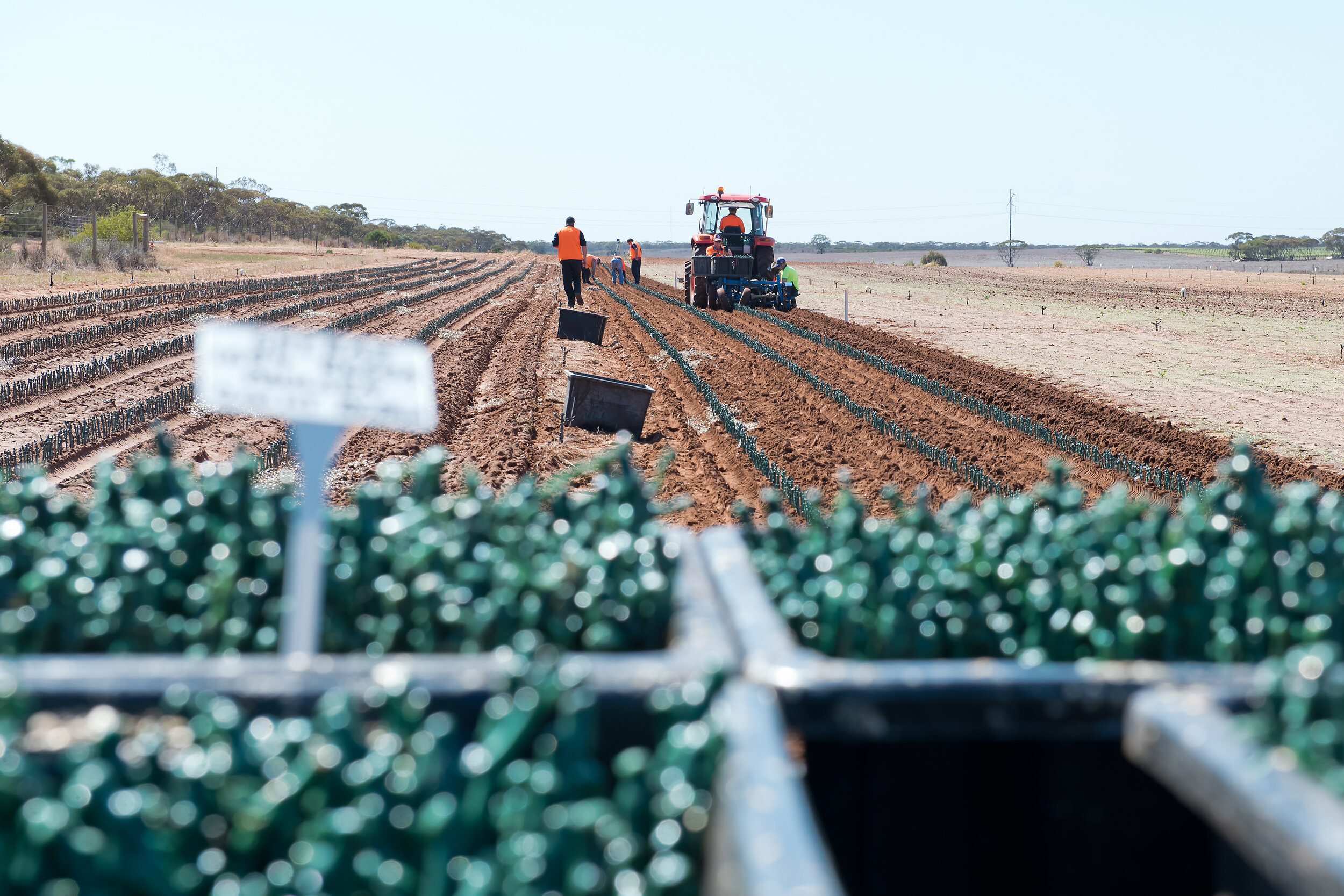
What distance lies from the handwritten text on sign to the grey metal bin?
5.63 ft

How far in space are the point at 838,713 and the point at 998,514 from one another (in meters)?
1.06

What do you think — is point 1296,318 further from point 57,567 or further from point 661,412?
point 57,567

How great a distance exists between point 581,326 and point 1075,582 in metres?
15.8

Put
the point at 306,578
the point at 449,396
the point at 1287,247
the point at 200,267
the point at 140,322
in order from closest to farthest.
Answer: the point at 306,578 < the point at 449,396 < the point at 140,322 < the point at 200,267 < the point at 1287,247

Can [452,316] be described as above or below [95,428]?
above

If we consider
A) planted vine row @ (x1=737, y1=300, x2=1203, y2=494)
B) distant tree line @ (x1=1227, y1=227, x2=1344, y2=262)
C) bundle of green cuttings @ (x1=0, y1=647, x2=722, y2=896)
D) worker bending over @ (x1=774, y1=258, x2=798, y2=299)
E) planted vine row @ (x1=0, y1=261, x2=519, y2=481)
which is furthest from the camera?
distant tree line @ (x1=1227, y1=227, x2=1344, y2=262)

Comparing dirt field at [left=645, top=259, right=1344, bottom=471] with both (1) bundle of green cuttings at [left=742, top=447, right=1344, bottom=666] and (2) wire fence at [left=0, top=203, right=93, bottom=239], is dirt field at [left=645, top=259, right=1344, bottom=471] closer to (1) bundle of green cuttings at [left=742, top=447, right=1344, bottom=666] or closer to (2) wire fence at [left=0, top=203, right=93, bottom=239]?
(1) bundle of green cuttings at [left=742, top=447, right=1344, bottom=666]

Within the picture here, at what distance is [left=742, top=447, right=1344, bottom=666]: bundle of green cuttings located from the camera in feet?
7.45

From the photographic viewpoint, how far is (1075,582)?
242cm

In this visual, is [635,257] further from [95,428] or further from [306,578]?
[306,578]

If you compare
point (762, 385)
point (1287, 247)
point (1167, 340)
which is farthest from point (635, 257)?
point (1287, 247)

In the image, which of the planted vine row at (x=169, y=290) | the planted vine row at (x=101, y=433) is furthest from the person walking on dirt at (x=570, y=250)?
the planted vine row at (x=169, y=290)

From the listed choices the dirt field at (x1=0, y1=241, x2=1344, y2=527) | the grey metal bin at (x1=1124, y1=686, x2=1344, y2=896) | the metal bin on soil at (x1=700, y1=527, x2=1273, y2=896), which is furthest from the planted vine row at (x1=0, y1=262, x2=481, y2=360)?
the grey metal bin at (x1=1124, y1=686, x2=1344, y2=896)

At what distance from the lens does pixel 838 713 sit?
1.98 m
